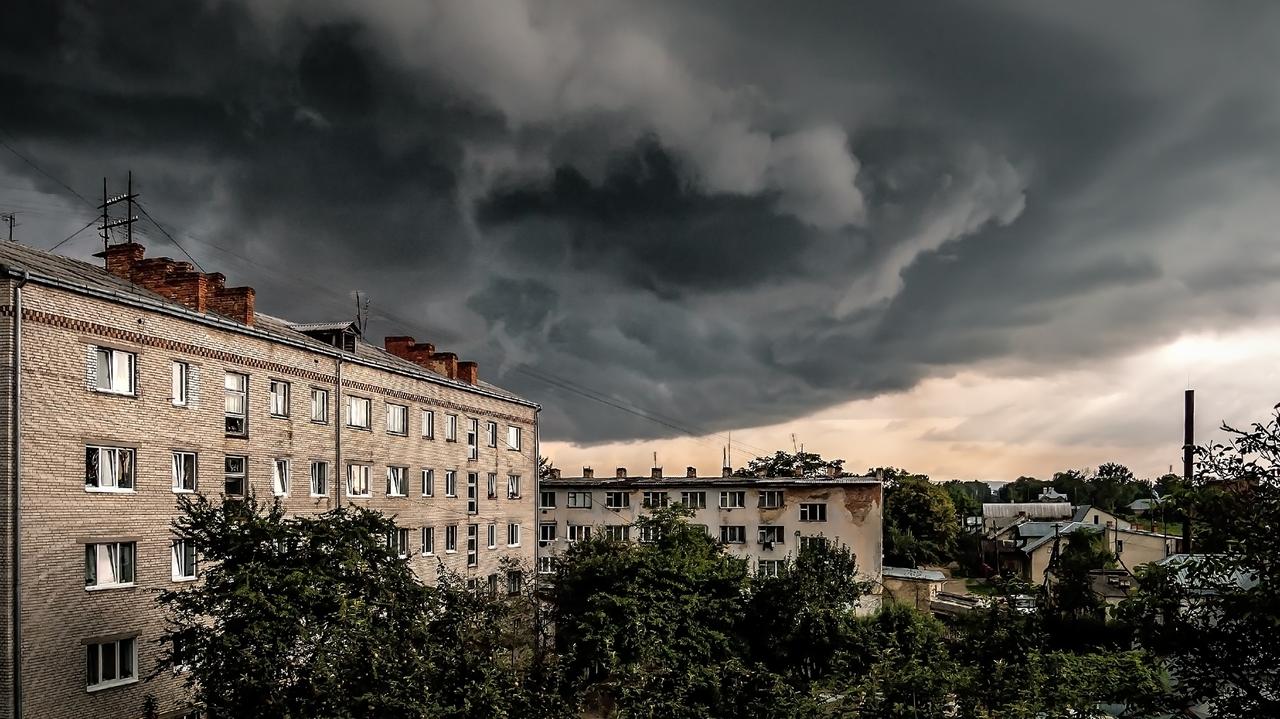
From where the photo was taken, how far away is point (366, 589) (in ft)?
76.1

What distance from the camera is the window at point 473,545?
158 feet

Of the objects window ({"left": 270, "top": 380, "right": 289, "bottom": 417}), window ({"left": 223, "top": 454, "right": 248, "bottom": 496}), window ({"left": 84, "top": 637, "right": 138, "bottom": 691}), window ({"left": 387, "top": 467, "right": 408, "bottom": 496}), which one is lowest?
window ({"left": 84, "top": 637, "right": 138, "bottom": 691})

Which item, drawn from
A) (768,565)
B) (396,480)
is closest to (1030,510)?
(768,565)

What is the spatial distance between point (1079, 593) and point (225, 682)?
42.0 metres

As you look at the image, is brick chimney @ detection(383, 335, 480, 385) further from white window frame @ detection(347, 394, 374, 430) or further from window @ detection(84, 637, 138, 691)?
window @ detection(84, 637, 138, 691)

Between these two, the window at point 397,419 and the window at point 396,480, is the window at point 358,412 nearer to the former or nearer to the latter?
the window at point 397,419

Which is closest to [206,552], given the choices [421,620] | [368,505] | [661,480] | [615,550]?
[421,620]

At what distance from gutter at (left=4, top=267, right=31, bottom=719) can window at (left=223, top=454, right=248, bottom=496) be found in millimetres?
8000

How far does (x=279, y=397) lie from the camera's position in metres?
35.0

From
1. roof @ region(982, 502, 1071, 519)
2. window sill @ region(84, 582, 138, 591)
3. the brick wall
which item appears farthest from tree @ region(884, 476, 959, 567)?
window sill @ region(84, 582, 138, 591)

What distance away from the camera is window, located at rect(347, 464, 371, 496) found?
39125 millimetres

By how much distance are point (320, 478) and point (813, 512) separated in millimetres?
32638

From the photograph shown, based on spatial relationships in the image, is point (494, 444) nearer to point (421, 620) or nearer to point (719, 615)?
point (719, 615)

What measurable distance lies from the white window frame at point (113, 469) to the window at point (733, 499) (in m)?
39.3
